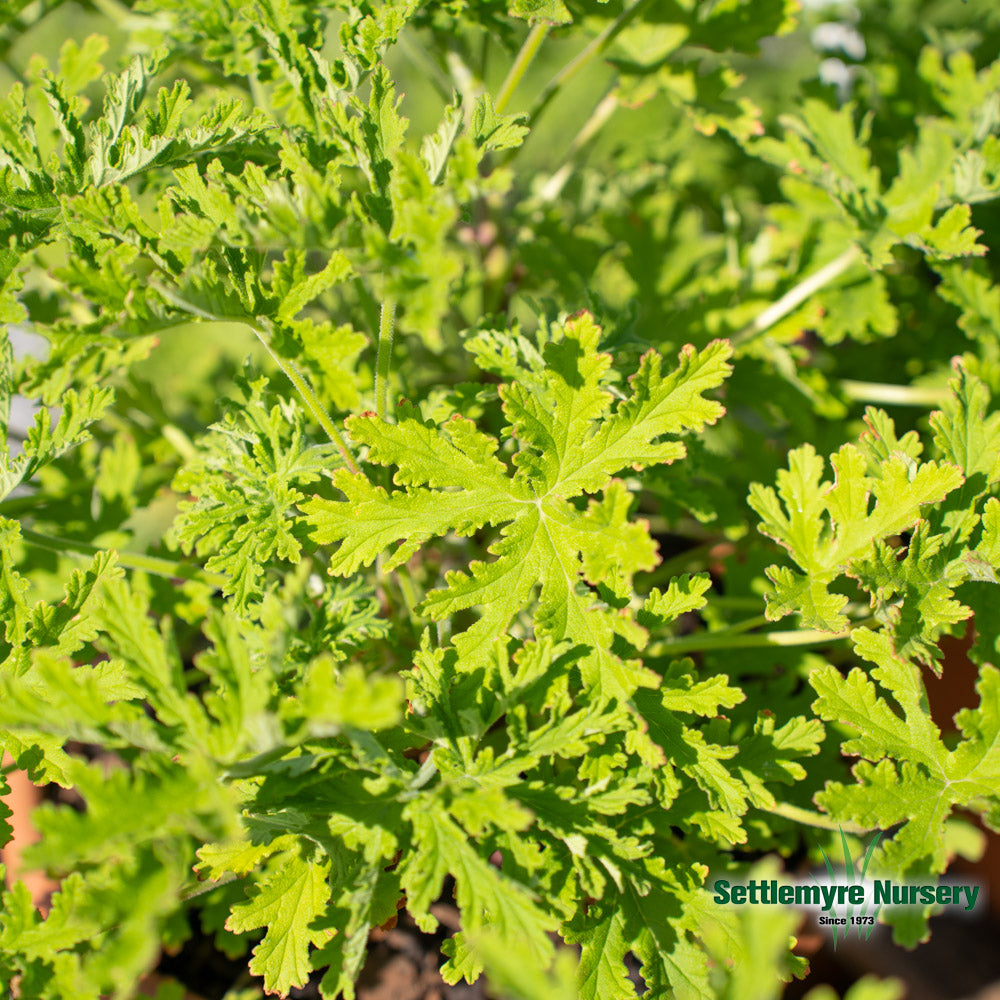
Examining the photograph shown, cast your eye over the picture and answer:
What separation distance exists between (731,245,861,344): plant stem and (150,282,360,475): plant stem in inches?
35.0

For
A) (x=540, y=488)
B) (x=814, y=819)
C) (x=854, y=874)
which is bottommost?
(x=854, y=874)

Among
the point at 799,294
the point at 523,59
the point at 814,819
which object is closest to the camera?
the point at 814,819

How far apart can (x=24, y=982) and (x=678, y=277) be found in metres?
1.66

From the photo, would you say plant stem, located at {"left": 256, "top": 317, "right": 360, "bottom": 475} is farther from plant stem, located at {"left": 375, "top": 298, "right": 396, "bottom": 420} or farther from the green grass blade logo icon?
the green grass blade logo icon

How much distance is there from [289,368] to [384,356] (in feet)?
0.40

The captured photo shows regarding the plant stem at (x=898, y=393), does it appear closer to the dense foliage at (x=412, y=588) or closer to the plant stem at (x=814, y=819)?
the dense foliage at (x=412, y=588)

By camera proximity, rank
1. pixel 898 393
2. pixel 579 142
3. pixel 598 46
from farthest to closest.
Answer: pixel 579 142, pixel 898 393, pixel 598 46

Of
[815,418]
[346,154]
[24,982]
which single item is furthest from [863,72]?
[24,982]

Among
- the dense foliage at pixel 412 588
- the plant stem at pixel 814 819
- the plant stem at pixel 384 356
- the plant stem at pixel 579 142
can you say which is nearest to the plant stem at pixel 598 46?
the dense foliage at pixel 412 588

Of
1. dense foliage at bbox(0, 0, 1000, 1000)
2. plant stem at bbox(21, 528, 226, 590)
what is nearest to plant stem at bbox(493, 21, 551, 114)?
dense foliage at bbox(0, 0, 1000, 1000)

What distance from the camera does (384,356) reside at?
107 centimetres

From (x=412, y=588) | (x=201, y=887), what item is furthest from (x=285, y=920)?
(x=412, y=588)

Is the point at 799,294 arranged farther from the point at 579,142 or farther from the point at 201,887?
the point at 201,887

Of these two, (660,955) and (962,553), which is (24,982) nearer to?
(660,955)
